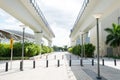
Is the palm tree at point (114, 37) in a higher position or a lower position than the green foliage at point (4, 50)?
higher

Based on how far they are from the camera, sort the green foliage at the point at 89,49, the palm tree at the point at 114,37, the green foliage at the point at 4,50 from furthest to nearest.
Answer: the palm tree at the point at 114,37 → the green foliage at the point at 89,49 → the green foliage at the point at 4,50

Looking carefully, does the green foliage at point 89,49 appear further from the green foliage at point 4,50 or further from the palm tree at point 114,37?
the green foliage at point 4,50

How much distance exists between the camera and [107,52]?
4959 centimetres

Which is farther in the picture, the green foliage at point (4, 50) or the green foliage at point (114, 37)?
the green foliage at point (114, 37)

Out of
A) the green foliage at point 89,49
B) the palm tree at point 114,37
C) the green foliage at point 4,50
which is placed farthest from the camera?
the palm tree at point 114,37

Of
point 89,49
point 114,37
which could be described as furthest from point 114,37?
point 89,49

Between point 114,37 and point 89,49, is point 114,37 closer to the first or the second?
point 114,37

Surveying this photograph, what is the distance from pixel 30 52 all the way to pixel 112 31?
64.0 feet

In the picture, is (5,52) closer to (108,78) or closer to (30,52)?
(30,52)

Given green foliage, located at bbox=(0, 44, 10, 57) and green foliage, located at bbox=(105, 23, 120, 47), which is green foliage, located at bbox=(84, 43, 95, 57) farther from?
green foliage, located at bbox=(0, 44, 10, 57)

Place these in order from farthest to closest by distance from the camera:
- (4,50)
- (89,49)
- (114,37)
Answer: (114,37)
(89,49)
(4,50)

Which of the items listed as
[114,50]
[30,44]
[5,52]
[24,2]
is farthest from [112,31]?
[24,2]

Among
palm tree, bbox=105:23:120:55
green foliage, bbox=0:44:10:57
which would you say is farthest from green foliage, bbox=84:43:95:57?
green foliage, bbox=0:44:10:57

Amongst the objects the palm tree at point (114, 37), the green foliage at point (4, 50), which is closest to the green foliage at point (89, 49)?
the palm tree at point (114, 37)
